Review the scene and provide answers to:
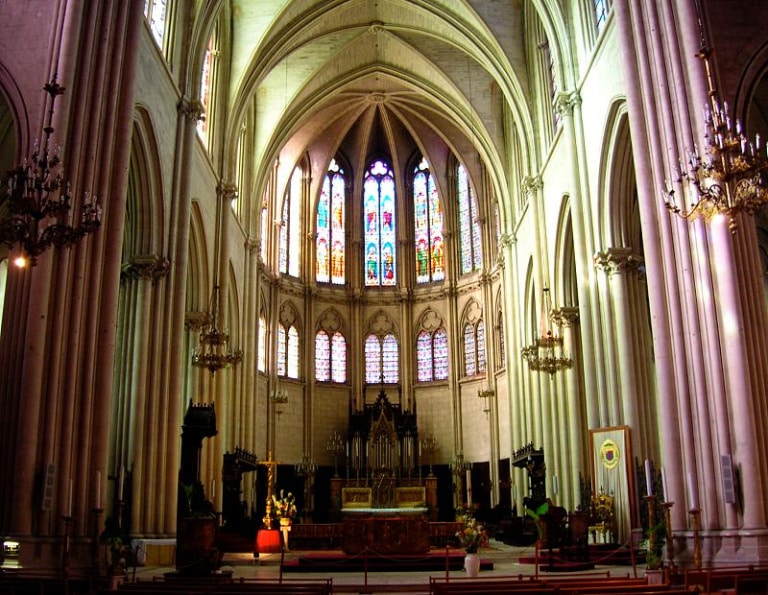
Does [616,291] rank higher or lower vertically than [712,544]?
higher

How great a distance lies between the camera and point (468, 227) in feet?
138

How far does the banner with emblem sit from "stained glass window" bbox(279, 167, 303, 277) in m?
23.4

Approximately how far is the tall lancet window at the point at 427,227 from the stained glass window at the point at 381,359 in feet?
12.0

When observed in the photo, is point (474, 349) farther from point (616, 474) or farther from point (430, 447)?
point (616, 474)

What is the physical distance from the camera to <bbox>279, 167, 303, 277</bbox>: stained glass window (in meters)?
41.5

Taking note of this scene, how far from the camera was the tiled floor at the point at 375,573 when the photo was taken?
1395cm

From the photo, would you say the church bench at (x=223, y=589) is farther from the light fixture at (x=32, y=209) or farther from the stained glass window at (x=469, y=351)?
the stained glass window at (x=469, y=351)

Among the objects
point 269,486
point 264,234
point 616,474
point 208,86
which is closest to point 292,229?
point 264,234

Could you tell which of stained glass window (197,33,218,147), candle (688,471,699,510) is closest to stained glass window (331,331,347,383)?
stained glass window (197,33,218,147)

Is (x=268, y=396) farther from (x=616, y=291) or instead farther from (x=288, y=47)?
(x=616, y=291)

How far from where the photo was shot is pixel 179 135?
23234 millimetres

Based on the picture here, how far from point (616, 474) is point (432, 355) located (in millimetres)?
22517

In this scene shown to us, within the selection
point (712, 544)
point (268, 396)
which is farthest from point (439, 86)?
point (712, 544)

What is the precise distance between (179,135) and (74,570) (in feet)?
42.8
